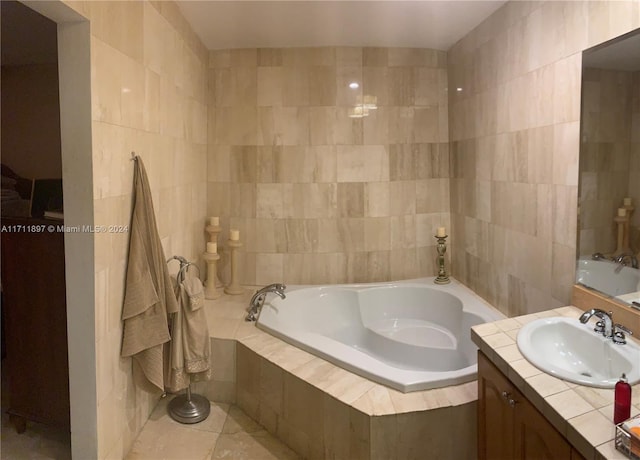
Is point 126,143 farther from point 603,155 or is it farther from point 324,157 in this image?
point 603,155

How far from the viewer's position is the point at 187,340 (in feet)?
6.73

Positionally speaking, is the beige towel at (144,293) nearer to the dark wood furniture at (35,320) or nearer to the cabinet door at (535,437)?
the dark wood furniture at (35,320)

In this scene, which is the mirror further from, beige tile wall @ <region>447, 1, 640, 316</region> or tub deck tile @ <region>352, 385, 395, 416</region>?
tub deck tile @ <region>352, 385, 395, 416</region>

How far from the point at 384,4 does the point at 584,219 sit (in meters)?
1.59

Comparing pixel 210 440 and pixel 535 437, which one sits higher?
pixel 535 437

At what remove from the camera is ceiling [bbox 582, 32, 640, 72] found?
1.52 m

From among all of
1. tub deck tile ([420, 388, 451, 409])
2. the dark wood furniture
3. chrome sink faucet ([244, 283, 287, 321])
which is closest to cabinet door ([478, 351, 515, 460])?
tub deck tile ([420, 388, 451, 409])

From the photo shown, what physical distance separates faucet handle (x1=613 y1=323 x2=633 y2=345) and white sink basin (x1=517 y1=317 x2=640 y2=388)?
17 millimetres

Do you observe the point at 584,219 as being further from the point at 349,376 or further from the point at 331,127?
the point at 331,127

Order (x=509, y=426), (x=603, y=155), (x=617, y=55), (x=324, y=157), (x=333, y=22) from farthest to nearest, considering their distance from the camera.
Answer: (x=324, y=157) → (x=333, y=22) → (x=603, y=155) → (x=617, y=55) → (x=509, y=426)

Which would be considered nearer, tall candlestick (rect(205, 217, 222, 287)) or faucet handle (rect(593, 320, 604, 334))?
faucet handle (rect(593, 320, 604, 334))

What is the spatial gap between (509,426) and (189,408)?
5.34 ft

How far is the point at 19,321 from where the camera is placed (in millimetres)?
1871

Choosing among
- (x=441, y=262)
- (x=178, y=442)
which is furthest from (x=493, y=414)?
(x=441, y=262)
